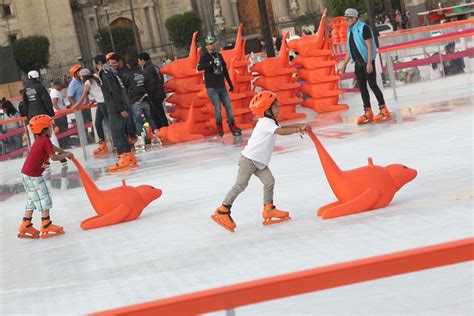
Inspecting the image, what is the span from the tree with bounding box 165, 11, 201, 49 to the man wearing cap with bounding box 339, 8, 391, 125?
57.0 m

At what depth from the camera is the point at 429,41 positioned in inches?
712

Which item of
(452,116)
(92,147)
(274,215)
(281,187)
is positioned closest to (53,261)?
(274,215)

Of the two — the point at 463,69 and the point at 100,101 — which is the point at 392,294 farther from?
the point at 463,69

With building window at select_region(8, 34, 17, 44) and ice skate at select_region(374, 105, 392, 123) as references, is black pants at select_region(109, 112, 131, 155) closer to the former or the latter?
Result: ice skate at select_region(374, 105, 392, 123)

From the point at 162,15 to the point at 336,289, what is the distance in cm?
8238

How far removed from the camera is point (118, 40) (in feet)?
243

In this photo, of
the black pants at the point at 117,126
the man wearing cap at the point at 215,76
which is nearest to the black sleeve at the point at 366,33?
the man wearing cap at the point at 215,76

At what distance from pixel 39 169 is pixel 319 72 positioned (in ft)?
35.0

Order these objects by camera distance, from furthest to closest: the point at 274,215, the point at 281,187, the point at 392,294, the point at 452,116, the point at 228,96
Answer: the point at 228,96
the point at 452,116
the point at 281,187
the point at 274,215
the point at 392,294

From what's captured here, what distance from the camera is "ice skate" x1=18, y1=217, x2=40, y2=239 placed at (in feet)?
31.4

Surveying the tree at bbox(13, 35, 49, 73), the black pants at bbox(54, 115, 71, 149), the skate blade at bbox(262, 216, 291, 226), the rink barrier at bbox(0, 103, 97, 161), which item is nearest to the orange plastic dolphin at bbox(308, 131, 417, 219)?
the skate blade at bbox(262, 216, 291, 226)

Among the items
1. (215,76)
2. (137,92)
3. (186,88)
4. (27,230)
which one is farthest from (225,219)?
(186,88)

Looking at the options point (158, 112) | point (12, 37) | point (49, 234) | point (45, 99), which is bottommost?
point (49, 234)

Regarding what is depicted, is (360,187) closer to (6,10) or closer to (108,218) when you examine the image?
(108,218)
